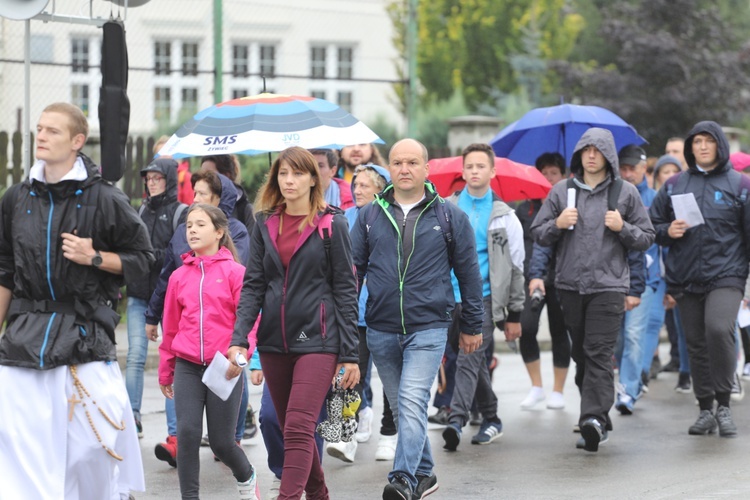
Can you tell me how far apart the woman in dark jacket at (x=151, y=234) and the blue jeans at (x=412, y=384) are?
2222mm

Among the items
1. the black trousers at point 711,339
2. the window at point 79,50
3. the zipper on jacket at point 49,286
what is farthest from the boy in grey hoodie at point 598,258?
the window at point 79,50

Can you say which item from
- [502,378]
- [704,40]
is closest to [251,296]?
[502,378]

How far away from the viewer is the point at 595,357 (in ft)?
29.7

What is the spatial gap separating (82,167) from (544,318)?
12.1 meters

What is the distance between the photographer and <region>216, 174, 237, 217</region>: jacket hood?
8.84 metres

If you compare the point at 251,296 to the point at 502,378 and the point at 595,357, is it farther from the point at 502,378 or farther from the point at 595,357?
the point at 502,378

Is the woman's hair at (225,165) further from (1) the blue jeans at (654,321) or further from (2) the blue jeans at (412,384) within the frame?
(1) the blue jeans at (654,321)

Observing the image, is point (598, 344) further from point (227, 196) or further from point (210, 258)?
point (210, 258)

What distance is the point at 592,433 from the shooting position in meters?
9.01

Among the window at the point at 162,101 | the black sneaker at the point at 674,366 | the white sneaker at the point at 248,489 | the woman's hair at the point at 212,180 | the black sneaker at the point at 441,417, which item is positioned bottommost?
the black sneaker at the point at 674,366

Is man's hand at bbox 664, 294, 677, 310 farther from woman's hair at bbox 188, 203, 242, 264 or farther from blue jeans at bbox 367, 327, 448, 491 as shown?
woman's hair at bbox 188, 203, 242, 264

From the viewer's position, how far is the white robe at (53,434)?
231 inches

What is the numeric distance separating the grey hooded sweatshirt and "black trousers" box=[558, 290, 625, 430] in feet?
0.26

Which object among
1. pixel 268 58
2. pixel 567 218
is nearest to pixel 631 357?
pixel 567 218
